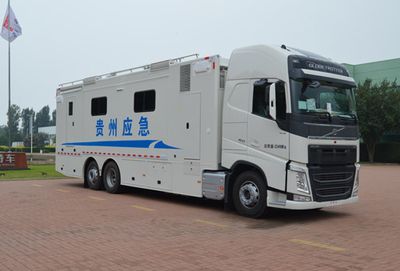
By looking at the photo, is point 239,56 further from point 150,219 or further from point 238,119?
point 150,219

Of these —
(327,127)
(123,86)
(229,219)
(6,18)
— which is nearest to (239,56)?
(327,127)

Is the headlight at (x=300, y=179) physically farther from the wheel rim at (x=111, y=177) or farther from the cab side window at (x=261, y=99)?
the wheel rim at (x=111, y=177)

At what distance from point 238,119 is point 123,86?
4.75 metres

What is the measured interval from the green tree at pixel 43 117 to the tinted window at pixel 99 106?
520ft

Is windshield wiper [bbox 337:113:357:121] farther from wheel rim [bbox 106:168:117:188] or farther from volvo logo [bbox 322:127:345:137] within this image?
wheel rim [bbox 106:168:117:188]

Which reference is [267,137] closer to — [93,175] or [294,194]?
[294,194]

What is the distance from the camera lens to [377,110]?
1464 inches

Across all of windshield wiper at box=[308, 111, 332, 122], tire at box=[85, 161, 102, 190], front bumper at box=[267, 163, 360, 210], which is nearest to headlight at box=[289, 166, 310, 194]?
front bumper at box=[267, 163, 360, 210]

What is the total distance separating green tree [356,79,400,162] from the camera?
36.8 meters

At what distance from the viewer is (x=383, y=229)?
855cm

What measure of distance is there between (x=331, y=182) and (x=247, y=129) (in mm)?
2055

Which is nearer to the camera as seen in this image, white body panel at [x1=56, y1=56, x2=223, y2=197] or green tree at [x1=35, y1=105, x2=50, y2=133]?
white body panel at [x1=56, y1=56, x2=223, y2=197]

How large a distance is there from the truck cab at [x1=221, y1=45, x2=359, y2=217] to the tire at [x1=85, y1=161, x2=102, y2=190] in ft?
18.9

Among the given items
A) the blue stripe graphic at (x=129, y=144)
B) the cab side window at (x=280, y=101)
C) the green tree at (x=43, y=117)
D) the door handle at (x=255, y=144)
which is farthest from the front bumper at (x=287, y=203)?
the green tree at (x=43, y=117)
